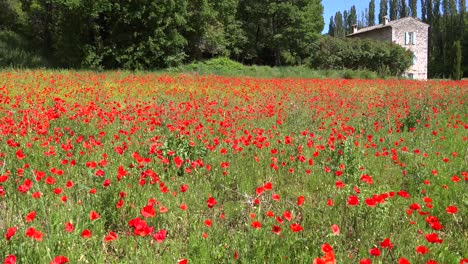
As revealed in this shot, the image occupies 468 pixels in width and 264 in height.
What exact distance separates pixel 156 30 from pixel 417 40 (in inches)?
1401

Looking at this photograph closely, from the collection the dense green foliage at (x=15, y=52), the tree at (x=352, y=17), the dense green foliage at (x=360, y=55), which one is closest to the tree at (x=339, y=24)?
the tree at (x=352, y=17)

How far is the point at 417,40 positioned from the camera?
165 feet

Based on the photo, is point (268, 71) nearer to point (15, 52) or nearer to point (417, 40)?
point (15, 52)

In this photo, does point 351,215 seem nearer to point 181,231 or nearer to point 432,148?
point 181,231

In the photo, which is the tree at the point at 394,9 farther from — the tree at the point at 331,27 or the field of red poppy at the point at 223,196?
the field of red poppy at the point at 223,196

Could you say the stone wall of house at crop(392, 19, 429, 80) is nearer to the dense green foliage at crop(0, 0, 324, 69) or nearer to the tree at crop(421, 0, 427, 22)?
the dense green foliage at crop(0, 0, 324, 69)

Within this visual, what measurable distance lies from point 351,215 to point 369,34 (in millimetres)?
54579

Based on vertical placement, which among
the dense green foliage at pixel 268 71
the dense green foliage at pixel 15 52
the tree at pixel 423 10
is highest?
the tree at pixel 423 10

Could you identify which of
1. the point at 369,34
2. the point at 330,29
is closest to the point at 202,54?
the point at 369,34

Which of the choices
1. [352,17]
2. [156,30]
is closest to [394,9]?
[352,17]

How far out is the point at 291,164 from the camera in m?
4.82

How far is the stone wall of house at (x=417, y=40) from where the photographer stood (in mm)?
49438

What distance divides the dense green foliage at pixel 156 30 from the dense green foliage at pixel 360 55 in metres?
4.12

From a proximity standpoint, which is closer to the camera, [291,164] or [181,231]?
[181,231]
